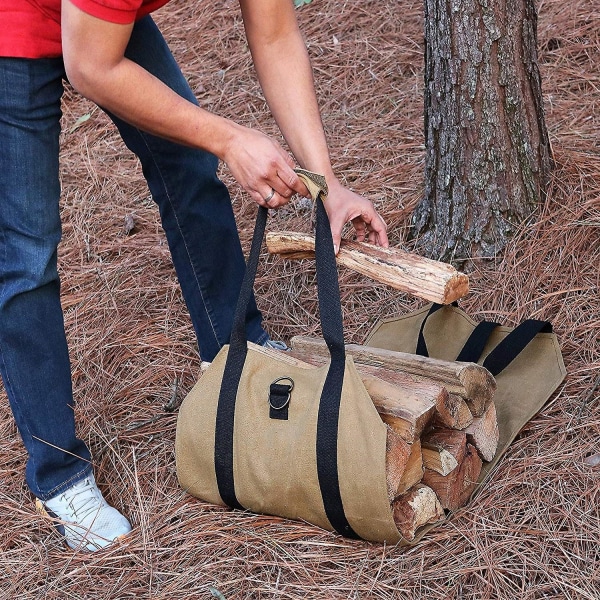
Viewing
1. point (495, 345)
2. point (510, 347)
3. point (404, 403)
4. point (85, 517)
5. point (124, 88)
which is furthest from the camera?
point (495, 345)

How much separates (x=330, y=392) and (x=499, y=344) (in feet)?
2.25

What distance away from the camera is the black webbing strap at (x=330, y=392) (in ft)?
5.76

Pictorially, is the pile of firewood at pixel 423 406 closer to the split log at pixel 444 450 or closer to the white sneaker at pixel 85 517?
the split log at pixel 444 450

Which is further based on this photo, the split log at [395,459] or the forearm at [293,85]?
the forearm at [293,85]

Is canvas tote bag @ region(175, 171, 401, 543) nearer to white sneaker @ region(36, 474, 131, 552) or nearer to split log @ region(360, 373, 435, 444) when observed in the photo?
split log @ region(360, 373, 435, 444)

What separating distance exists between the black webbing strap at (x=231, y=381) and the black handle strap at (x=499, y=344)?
0.61 m

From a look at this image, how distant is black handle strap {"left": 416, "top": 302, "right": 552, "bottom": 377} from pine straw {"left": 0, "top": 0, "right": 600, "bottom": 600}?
0.15 m

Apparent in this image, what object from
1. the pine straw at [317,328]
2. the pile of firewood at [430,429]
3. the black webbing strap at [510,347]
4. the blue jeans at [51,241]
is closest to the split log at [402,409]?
the pile of firewood at [430,429]

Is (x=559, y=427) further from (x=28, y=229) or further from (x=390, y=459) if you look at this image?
(x=28, y=229)

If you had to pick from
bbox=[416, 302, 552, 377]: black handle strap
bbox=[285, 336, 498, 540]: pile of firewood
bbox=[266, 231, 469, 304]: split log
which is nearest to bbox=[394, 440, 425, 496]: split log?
bbox=[285, 336, 498, 540]: pile of firewood

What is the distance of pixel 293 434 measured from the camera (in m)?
1.82

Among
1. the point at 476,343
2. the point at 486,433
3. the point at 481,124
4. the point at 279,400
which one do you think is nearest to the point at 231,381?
the point at 279,400

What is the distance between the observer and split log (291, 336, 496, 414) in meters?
1.94

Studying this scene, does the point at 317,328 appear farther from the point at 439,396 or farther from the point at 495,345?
the point at 439,396
